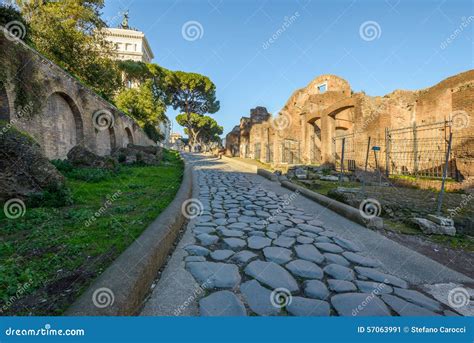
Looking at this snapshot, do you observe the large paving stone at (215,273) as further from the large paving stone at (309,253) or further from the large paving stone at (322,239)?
the large paving stone at (322,239)

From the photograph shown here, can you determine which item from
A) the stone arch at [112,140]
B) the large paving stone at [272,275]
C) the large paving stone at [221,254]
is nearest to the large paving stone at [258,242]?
the large paving stone at [221,254]

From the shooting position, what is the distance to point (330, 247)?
3049mm

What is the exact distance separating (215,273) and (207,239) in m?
0.98

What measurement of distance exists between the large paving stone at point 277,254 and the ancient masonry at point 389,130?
473cm

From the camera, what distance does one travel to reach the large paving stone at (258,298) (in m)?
1.74

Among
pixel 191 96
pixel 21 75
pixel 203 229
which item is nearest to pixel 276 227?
pixel 203 229

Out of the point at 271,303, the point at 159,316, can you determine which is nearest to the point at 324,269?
the point at 271,303

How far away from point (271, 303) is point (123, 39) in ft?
233

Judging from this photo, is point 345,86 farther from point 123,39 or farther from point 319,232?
point 123,39

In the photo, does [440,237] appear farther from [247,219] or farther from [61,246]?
[61,246]

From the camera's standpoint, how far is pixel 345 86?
81.8 ft

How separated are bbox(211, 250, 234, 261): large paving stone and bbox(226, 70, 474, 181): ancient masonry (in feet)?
17.3

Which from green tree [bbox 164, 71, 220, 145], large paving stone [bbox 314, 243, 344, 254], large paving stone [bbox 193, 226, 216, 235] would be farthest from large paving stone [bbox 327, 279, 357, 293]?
green tree [bbox 164, 71, 220, 145]

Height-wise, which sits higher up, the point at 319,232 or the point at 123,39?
the point at 123,39
